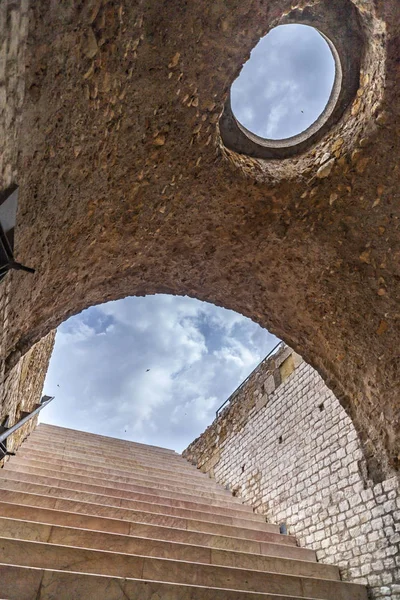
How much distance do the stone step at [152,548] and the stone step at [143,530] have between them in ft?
0.84

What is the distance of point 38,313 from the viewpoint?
2.70 meters

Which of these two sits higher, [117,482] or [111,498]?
[117,482]

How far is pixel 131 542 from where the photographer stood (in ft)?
9.85

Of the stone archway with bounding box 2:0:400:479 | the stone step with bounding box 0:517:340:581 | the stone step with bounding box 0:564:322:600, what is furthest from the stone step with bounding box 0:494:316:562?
the stone archway with bounding box 2:0:400:479

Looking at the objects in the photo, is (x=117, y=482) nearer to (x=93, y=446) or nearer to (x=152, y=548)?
(x=152, y=548)

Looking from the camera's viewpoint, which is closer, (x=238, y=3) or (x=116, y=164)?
(x=238, y=3)

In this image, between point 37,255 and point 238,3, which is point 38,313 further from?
point 238,3

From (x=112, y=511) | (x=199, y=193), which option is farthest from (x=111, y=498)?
(x=199, y=193)

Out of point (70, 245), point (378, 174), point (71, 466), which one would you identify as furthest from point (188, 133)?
point (71, 466)

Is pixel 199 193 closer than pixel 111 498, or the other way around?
pixel 199 193

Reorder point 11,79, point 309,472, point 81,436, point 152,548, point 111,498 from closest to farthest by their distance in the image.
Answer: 1. point 11,79
2. point 152,548
3. point 111,498
4. point 309,472
5. point 81,436

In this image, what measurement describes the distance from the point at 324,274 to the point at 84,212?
215 cm

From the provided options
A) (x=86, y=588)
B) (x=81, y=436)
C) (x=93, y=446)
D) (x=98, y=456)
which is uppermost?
(x=81, y=436)

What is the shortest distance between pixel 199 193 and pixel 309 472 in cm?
356
